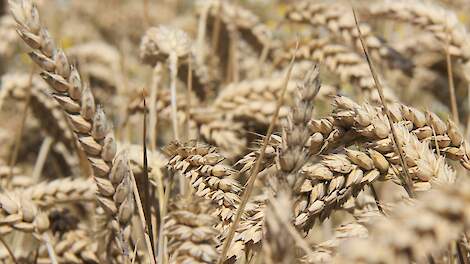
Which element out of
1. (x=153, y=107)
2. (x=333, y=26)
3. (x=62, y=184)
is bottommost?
(x=62, y=184)

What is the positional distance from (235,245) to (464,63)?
1.10m

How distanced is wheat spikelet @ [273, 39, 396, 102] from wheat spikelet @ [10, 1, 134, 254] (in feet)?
2.86

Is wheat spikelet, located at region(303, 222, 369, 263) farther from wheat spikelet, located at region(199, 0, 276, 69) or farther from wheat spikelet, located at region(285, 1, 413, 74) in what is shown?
wheat spikelet, located at region(199, 0, 276, 69)

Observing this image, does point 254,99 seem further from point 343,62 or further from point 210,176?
point 210,176

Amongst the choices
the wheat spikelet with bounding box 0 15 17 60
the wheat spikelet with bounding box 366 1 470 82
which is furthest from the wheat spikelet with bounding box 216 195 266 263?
the wheat spikelet with bounding box 0 15 17 60

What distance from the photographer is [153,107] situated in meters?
1.59

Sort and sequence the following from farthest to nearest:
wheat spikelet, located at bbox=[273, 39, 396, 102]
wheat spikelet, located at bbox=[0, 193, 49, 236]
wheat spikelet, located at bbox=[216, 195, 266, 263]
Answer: wheat spikelet, located at bbox=[273, 39, 396, 102], wheat spikelet, located at bbox=[0, 193, 49, 236], wheat spikelet, located at bbox=[216, 195, 266, 263]

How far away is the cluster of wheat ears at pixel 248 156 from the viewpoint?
70cm

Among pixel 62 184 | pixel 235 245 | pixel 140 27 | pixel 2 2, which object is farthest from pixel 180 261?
pixel 140 27

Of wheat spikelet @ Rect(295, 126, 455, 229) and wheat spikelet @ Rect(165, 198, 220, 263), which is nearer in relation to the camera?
wheat spikelet @ Rect(165, 198, 220, 263)

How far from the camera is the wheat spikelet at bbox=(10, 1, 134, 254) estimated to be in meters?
0.90

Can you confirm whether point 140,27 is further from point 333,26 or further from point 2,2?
point 333,26

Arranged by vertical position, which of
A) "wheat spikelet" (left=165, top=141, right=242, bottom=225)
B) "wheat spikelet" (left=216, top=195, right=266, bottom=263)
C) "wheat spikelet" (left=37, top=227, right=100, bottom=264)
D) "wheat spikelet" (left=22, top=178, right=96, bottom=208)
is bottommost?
"wheat spikelet" (left=37, top=227, right=100, bottom=264)

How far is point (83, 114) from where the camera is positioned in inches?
35.8
